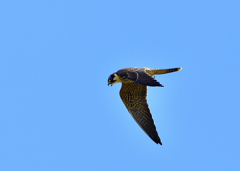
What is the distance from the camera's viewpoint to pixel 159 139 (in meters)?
12.0

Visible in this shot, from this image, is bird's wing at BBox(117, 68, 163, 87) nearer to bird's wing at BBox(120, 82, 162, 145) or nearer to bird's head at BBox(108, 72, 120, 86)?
bird's head at BBox(108, 72, 120, 86)

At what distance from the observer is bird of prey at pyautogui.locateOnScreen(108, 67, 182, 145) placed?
11.7m

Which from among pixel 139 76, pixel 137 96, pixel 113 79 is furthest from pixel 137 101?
pixel 139 76

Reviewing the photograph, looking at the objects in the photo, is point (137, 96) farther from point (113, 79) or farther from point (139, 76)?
point (139, 76)

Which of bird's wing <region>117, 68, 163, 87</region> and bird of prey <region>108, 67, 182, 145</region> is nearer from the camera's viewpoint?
bird's wing <region>117, 68, 163, 87</region>

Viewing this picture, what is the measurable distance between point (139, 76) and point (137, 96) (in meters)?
1.88

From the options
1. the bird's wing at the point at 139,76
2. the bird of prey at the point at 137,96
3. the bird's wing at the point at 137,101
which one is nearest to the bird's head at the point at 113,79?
the bird of prey at the point at 137,96

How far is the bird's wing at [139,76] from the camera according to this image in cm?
1033

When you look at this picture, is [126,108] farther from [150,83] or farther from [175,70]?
[150,83]

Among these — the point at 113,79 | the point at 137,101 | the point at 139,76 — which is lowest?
the point at 137,101

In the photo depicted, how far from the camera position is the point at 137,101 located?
12.7 m

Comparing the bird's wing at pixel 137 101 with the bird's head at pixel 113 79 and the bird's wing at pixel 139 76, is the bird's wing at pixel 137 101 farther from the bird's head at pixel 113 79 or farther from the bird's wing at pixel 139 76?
the bird's wing at pixel 139 76

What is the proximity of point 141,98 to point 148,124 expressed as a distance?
0.84m

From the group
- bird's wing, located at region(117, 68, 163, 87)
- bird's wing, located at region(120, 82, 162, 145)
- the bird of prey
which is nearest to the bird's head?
the bird of prey
